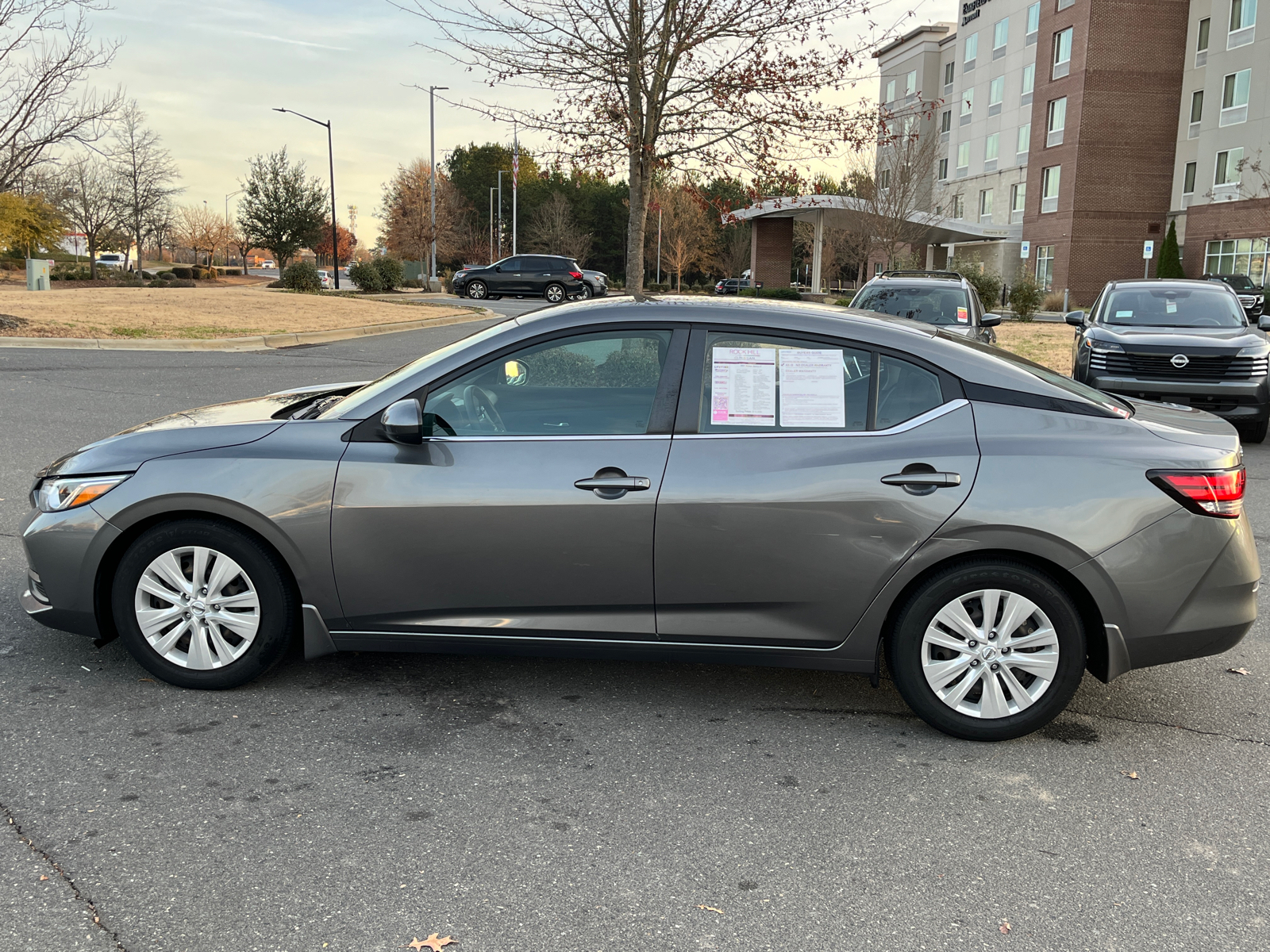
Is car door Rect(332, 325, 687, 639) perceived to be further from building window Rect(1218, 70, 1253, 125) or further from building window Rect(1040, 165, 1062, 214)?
building window Rect(1040, 165, 1062, 214)

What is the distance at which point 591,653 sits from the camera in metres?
4.06

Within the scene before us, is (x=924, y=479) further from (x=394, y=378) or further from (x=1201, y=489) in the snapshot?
(x=394, y=378)

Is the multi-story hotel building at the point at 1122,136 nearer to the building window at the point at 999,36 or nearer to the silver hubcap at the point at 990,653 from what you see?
the building window at the point at 999,36

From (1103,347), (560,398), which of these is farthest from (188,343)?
(560,398)

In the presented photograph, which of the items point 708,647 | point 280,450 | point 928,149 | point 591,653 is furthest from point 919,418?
point 928,149

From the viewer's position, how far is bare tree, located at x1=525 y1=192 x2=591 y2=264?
3118 inches

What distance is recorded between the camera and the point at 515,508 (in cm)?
392

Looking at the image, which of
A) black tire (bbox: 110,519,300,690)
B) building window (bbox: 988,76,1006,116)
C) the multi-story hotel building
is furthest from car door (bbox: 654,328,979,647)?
building window (bbox: 988,76,1006,116)

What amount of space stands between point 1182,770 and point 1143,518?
35.7 inches

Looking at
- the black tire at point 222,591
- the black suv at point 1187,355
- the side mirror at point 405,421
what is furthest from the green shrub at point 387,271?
the side mirror at point 405,421

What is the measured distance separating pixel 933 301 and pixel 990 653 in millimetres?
9533

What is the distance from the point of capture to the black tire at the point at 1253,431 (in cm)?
1138

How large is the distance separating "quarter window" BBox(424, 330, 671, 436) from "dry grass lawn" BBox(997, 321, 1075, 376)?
1228 cm

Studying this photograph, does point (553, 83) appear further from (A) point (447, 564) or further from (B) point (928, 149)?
(B) point (928, 149)
